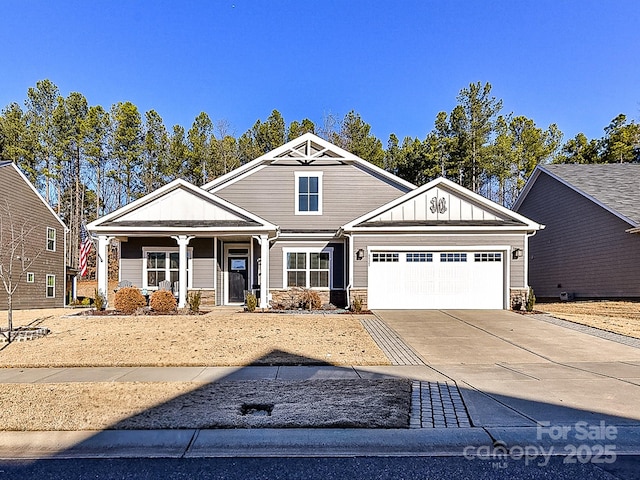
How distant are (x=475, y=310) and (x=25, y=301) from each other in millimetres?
21858

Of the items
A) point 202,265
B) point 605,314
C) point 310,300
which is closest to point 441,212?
point 310,300

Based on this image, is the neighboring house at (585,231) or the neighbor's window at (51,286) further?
the neighbor's window at (51,286)

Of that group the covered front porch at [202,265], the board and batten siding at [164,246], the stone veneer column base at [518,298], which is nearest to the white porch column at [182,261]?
the covered front porch at [202,265]

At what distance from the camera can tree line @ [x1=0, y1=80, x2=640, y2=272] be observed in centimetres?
3259

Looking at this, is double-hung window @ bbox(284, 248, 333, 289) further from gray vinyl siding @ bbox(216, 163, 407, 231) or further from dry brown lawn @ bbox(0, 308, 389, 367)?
dry brown lawn @ bbox(0, 308, 389, 367)

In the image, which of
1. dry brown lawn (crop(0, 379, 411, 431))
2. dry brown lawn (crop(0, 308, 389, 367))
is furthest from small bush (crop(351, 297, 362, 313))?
dry brown lawn (crop(0, 379, 411, 431))

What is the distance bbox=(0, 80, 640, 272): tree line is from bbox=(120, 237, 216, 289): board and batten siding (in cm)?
1816

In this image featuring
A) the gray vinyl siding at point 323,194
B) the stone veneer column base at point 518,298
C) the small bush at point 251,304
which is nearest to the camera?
the small bush at point 251,304

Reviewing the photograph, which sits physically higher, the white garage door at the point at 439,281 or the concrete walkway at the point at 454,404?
the white garage door at the point at 439,281

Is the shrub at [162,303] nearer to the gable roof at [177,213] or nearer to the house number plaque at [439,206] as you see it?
the gable roof at [177,213]

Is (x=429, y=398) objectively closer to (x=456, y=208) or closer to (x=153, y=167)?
(x=456, y=208)

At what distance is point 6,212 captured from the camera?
70.1ft

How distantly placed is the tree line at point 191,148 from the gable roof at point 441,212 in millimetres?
18248

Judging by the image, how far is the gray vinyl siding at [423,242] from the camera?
15938mm
